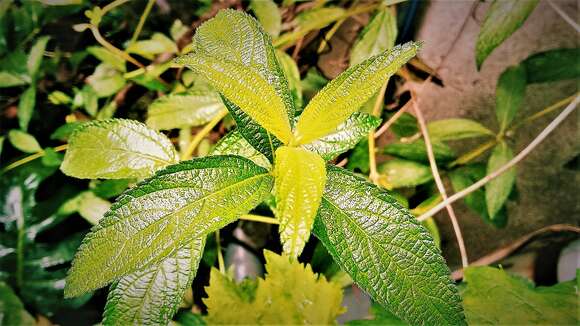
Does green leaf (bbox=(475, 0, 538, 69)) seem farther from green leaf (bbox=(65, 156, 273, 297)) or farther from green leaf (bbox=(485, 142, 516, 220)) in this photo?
green leaf (bbox=(65, 156, 273, 297))

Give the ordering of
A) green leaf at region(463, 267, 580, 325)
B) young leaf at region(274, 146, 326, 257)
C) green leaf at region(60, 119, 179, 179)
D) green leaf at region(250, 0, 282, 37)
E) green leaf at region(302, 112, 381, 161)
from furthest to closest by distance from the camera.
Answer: green leaf at region(250, 0, 282, 37) → green leaf at region(463, 267, 580, 325) → green leaf at region(60, 119, 179, 179) → green leaf at region(302, 112, 381, 161) → young leaf at region(274, 146, 326, 257)

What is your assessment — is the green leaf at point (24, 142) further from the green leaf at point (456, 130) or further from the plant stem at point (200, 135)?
the green leaf at point (456, 130)

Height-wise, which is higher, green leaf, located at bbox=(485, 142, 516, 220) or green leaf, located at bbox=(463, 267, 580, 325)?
green leaf, located at bbox=(485, 142, 516, 220)

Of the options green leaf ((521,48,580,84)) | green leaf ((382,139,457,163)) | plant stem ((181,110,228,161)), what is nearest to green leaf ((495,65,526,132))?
green leaf ((521,48,580,84))

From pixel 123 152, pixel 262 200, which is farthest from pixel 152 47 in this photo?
pixel 262 200

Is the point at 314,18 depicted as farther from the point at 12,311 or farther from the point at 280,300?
the point at 12,311

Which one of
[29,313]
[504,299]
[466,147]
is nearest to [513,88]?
[466,147]

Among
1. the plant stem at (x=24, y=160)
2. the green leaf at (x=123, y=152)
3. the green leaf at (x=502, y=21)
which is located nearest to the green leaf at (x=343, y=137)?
the green leaf at (x=123, y=152)
